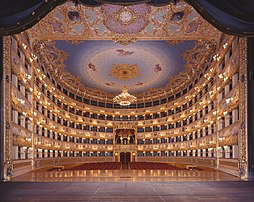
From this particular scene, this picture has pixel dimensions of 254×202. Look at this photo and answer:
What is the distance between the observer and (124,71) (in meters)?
36.9

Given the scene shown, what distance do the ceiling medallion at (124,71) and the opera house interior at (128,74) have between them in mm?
135

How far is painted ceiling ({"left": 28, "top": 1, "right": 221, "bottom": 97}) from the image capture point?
2075 cm

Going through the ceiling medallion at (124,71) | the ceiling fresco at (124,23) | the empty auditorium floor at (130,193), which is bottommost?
the empty auditorium floor at (130,193)

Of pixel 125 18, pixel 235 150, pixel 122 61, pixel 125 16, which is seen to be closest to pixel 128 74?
pixel 122 61

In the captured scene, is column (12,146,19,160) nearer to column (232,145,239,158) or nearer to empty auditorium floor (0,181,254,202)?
empty auditorium floor (0,181,254,202)

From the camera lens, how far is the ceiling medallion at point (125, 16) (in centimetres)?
2019

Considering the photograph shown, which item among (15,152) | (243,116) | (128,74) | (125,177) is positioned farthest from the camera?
(128,74)

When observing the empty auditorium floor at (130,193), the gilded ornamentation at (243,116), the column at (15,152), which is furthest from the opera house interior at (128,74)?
the empty auditorium floor at (130,193)

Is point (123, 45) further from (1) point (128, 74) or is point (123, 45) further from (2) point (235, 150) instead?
(2) point (235, 150)

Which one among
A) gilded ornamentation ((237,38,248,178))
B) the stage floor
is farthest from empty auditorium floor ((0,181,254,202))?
gilded ornamentation ((237,38,248,178))

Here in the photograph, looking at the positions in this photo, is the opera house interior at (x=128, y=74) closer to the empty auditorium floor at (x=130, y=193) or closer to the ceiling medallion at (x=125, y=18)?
the ceiling medallion at (x=125, y=18)

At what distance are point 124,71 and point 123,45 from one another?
27.9 feet

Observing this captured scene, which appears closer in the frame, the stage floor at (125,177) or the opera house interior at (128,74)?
the opera house interior at (128,74)

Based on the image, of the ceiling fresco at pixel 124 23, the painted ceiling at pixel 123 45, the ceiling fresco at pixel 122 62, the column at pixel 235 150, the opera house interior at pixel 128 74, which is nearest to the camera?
the opera house interior at pixel 128 74
